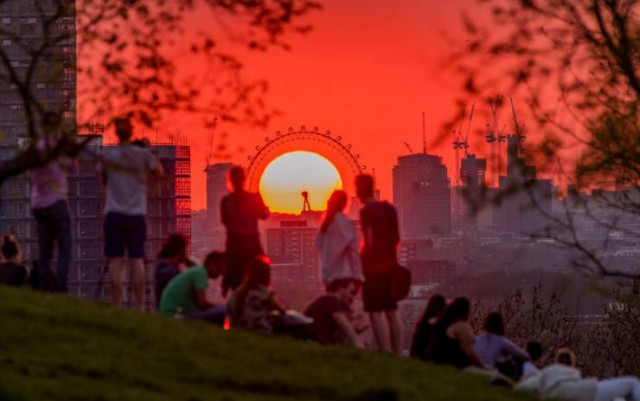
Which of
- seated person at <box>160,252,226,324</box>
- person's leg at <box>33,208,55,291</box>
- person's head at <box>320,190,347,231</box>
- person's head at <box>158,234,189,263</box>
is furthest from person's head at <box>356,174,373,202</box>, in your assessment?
person's leg at <box>33,208,55,291</box>

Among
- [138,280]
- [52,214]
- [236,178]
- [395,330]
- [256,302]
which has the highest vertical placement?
[236,178]

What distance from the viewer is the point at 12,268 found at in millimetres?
27641

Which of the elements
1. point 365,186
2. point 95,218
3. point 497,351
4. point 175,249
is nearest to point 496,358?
point 497,351

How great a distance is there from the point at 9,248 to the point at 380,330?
14.9ft

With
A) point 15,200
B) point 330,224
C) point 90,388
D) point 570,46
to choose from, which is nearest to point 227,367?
point 90,388

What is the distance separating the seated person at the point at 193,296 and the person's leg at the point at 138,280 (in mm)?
627

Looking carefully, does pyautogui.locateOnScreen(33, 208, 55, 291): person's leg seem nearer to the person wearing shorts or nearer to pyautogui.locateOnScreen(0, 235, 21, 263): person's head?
pyautogui.locateOnScreen(0, 235, 21, 263): person's head

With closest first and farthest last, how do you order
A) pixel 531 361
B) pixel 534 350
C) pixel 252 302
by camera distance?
pixel 252 302, pixel 531 361, pixel 534 350

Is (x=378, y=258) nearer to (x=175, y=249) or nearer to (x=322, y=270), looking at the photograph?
(x=322, y=270)

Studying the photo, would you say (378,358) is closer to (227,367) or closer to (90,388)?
(227,367)

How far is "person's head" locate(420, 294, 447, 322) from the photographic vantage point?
26.4 meters

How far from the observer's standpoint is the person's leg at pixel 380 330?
26188 mm

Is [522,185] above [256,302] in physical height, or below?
above

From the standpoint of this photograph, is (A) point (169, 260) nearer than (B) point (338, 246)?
No
